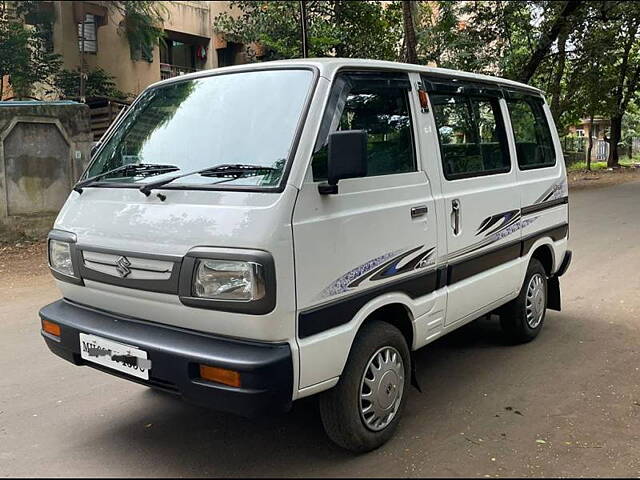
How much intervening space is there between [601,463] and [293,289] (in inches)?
74.7

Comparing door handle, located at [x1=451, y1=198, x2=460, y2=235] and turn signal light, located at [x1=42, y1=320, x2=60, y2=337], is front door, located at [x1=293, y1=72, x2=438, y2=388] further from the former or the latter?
turn signal light, located at [x1=42, y1=320, x2=60, y2=337]

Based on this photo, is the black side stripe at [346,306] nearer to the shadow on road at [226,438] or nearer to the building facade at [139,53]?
the shadow on road at [226,438]

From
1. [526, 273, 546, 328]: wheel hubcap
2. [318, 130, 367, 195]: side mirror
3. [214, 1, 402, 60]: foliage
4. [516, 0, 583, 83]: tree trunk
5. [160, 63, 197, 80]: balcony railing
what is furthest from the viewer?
[160, 63, 197, 80]: balcony railing

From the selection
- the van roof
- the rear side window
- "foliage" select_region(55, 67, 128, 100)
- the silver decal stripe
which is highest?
"foliage" select_region(55, 67, 128, 100)

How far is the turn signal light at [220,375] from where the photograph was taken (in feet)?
8.87

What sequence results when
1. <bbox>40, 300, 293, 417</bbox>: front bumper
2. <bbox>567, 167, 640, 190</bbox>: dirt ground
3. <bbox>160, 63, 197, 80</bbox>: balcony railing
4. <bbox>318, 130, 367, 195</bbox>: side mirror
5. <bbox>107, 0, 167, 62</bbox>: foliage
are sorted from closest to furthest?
<bbox>40, 300, 293, 417</bbox>: front bumper → <bbox>318, 130, 367, 195</bbox>: side mirror → <bbox>107, 0, 167, 62</bbox>: foliage → <bbox>567, 167, 640, 190</bbox>: dirt ground → <bbox>160, 63, 197, 80</bbox>: balcony railing

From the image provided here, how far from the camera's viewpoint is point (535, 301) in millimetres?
5148

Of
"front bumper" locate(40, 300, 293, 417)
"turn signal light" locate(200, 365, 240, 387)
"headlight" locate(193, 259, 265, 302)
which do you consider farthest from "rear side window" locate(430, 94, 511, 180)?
"turn signal light" locate(200, 365, 240, 387)

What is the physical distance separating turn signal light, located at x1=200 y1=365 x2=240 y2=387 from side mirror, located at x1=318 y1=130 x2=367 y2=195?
100 cm

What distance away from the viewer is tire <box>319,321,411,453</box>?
10.3 feet

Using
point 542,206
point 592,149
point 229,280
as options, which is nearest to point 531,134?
point 542,206

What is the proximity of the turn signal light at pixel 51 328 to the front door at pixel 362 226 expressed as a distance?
56.9 inches

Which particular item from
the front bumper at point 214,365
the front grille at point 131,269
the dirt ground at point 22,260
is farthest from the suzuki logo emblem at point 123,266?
the dirt ground at point 22,260

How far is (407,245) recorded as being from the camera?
3.48m
